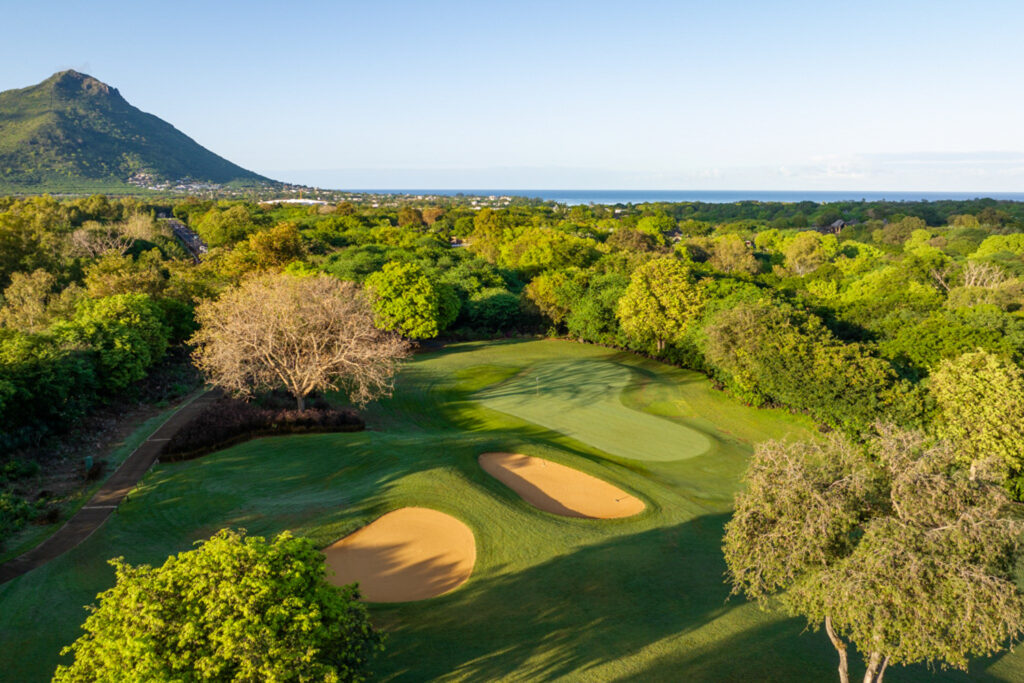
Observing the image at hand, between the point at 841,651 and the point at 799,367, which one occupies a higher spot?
the point at 799,367

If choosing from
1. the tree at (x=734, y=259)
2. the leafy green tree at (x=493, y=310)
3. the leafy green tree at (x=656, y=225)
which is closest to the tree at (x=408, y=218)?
the leafy green tree at (x=656, y=225)

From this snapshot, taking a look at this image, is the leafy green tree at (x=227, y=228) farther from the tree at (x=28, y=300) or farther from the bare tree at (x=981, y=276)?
the bare tree at (x=981, y=276)

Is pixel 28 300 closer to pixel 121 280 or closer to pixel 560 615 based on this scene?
pixel 121 280

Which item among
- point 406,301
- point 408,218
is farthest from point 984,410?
point 408,218

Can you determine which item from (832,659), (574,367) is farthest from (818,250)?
(832,659)

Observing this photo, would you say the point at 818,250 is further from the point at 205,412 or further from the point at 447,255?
the point at 205,412
